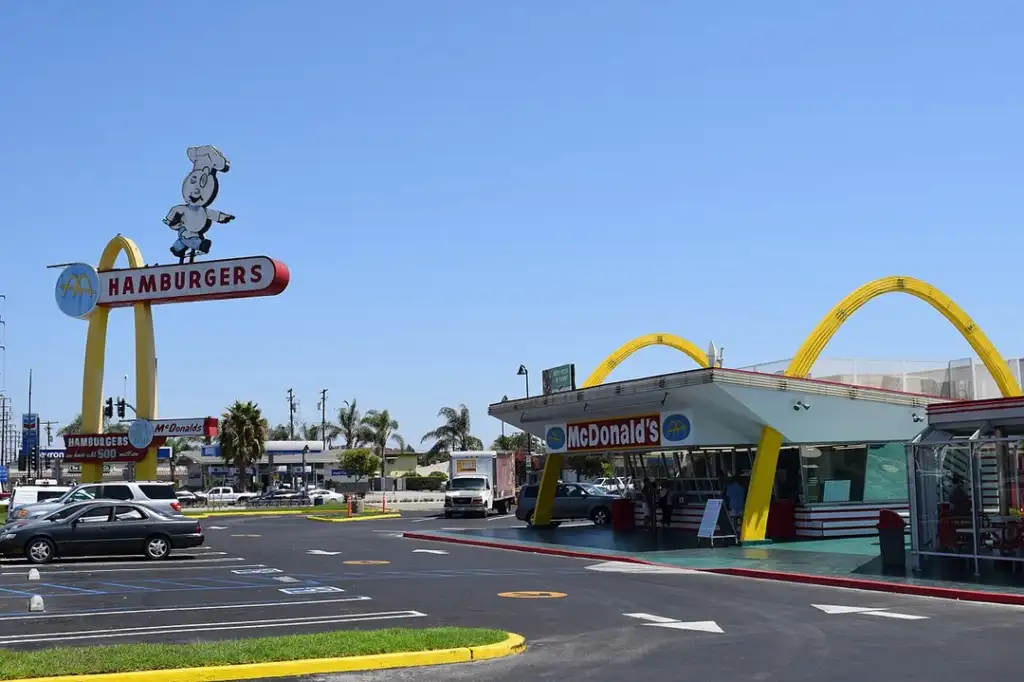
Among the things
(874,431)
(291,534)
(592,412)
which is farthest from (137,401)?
(874,431)

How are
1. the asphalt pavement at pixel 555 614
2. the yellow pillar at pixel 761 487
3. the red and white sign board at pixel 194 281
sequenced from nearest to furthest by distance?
1. the asphalt pavement at pixel 555 614
2. the yellow pillar at pixel 761 487
3. the red and white sign board at pixel 194 281

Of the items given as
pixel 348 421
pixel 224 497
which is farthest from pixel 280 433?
pixel 224 497

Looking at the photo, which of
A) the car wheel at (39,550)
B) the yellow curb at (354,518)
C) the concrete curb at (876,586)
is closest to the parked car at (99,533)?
the car wheel at (39,550)

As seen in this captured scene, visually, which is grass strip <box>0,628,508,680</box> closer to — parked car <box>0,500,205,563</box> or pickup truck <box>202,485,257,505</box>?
parked car <box>0,500,205,563</box>

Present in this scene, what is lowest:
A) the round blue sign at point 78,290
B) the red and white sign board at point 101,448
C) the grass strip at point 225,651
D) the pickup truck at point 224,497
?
the pickup truck at point 224,497

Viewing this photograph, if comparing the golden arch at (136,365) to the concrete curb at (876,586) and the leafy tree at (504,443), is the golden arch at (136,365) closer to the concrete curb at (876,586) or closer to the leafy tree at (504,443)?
the concrete curb at (876,586)

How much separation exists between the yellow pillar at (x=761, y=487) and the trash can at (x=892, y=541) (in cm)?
709

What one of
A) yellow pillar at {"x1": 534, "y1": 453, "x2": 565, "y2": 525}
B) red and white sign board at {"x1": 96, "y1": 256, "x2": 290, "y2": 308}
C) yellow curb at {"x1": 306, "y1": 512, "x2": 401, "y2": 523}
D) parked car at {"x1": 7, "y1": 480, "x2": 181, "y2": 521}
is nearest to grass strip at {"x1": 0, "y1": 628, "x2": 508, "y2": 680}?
parked car at {"x1": 7, "y1": 480, "x2": 181, "y2": 521}

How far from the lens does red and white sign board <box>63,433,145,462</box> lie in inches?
1673

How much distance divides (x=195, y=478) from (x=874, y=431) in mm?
96372

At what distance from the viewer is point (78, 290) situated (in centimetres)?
4297

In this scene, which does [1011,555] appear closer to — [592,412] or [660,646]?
[660,646]

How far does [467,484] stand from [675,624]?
120ft

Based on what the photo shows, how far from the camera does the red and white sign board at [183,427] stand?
139ft
